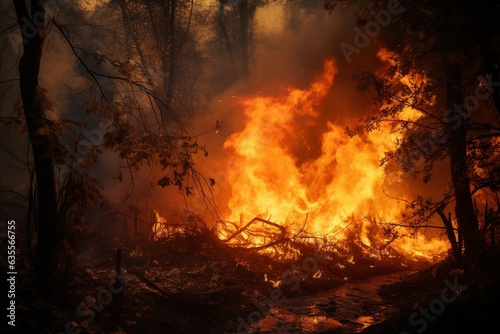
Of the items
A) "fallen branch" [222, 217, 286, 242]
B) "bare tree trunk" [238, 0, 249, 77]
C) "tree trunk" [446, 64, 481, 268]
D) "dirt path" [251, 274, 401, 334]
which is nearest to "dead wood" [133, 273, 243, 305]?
"dirt path" [251, 274, 401, 334]

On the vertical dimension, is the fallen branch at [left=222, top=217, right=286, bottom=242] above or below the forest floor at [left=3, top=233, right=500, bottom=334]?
above

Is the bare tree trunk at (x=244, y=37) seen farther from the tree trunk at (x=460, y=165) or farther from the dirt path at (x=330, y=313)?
the dirt path at (x=330, y=313)

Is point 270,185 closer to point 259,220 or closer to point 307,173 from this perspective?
point 307,173

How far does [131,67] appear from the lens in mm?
5484

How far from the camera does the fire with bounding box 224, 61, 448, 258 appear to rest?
14.0 m

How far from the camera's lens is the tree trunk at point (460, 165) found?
7.95 meters

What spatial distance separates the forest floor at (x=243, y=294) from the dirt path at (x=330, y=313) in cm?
2

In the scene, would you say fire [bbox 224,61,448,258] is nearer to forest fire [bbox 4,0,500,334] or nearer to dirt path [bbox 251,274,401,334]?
forest fire [bbox 4,0,500,334]

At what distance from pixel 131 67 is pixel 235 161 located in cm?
1020

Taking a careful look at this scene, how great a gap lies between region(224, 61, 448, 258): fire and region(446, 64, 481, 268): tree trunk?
15.6 feet

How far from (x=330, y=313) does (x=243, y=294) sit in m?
2.09

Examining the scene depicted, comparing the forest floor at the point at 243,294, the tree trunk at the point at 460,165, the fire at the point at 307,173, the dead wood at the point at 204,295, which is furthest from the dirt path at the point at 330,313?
the fire at the point at 307,173

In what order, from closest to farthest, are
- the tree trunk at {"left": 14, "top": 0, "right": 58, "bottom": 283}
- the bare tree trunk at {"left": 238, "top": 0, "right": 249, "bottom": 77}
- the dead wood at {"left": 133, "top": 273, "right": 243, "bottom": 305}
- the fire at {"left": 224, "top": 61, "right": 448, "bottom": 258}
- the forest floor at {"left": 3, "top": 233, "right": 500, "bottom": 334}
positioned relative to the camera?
the forest floor at {"left": 3, "top": 233, "right": 500, "bottom": 334}, the tree trunk at {"left": 14, "top": 0, "right": 58, "bottom": 283}, the dead wood at {"left": 133, "top": 273, "right": 243, "bottom": 305}, the fire at {"left": 224, "top": 61, "right": 448, "bottom": 258}, the bare tree trunk at {"left": 238, "top": 0, "right": 249, "bottom": 77}

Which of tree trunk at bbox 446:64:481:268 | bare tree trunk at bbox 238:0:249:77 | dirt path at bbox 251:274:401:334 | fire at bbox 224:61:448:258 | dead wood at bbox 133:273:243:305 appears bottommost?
dirt path at bbox 251:274:401:334
